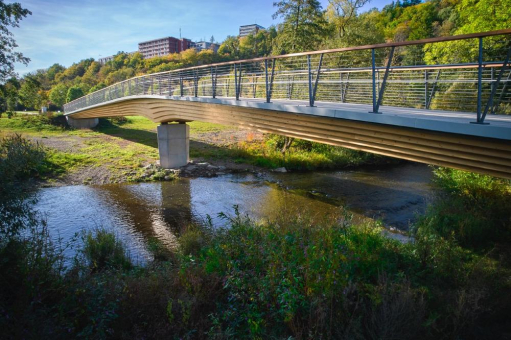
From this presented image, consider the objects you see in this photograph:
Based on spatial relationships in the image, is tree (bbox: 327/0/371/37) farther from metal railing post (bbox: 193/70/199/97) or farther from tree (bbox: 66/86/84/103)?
tree (bbox: 66/86/84/103)

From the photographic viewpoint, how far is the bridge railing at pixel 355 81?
331 inches

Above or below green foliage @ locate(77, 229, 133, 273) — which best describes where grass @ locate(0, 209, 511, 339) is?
above

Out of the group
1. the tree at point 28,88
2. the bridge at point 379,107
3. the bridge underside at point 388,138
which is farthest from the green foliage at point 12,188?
the tree at point 28,88

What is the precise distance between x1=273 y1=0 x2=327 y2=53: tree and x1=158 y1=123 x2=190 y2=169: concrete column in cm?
1102

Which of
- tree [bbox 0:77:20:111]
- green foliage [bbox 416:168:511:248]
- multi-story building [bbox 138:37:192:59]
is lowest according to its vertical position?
green foliage [bbox 416:168:511:248]

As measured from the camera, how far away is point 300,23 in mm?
22406

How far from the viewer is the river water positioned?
9.72m

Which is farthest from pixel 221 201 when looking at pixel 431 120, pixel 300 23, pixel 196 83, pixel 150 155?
pixel 300 23

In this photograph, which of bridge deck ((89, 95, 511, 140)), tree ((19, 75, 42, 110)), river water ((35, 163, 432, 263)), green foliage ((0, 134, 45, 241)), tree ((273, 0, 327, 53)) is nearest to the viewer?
green foliage ((0, 134, 45, 241))

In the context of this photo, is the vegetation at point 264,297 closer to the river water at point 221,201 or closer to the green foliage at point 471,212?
the green foliage at point 471,212

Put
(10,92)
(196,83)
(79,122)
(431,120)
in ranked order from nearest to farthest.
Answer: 1. (431,120)
2. (10,92)
3. (196,83)
4. (79,122)

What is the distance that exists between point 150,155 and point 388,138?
16.1 m

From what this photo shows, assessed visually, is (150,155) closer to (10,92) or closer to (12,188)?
(10,92)

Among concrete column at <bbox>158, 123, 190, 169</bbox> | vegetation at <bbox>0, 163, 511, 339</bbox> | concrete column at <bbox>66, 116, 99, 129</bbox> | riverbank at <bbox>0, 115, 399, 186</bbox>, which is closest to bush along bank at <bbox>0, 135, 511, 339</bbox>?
vegetation at <bbox>0, 163, 511, 339</bbox>
